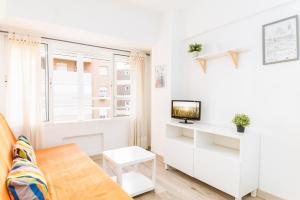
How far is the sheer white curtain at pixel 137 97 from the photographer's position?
3.54 meters

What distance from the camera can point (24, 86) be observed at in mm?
2533

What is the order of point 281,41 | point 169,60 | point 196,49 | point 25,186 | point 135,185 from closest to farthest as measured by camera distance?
point 25,186, point 281,41, point 135,185, point 196,49, point 169,60

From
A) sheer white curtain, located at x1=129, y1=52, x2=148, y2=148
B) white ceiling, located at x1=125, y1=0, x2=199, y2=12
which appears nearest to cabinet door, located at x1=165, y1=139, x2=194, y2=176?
sheer white curtain, located at x1=129, y1=52, x2=148, y2=148

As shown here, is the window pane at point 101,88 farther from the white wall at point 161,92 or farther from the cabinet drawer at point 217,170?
the cabinet drawer at point 217,170

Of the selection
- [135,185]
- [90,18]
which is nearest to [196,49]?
[90,18]

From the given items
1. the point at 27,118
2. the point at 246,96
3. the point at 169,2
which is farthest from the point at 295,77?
the point at 27,118

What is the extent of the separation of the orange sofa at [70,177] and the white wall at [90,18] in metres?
1.37

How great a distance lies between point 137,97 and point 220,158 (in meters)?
2.00

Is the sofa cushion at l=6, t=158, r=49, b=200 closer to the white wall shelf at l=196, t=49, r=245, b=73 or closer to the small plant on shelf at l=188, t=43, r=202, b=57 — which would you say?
the white wall shelf at l=196, t=49, r=245, b=73

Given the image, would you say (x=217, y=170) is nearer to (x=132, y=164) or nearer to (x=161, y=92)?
(x=132, y=164)

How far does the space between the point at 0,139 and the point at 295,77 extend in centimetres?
291

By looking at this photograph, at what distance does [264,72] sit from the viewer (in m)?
2.03

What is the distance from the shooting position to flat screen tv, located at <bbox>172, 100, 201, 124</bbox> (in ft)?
8.58

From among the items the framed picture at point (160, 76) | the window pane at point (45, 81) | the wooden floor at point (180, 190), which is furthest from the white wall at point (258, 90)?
the window pane at point (45, 81)
